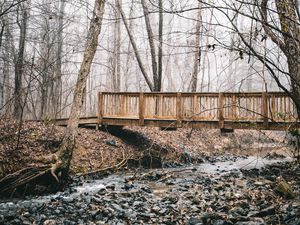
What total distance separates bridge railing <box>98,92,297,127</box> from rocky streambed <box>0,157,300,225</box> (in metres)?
2.56

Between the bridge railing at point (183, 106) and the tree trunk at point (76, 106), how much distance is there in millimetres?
3951

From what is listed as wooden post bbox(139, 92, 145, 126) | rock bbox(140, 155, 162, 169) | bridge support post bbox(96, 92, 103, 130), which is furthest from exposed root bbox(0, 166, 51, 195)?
bridge support post bbox(96, 92, 103, 130)

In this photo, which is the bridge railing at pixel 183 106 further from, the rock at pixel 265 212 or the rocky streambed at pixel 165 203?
the rock at pixel 265 212

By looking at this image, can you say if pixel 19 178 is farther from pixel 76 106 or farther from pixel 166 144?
pixel 166 144

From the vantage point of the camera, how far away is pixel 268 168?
11.2 meters

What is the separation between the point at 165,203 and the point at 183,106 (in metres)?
6.18

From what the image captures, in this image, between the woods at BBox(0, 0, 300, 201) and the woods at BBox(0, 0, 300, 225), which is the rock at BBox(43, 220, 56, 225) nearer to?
the woods at BBox(0, 0, 300, 225)

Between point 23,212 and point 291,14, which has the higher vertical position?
point 291,14

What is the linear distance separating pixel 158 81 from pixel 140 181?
335 inches

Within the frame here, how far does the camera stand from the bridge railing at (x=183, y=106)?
10.9 meters

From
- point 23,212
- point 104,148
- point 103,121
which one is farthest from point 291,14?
point 103,121

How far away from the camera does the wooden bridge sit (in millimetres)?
10883

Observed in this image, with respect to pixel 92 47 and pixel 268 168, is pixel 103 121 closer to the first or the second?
pixel 92 47

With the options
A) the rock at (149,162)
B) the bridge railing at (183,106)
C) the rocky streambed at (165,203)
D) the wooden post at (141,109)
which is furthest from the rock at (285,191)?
the wooden post at (141,109)
